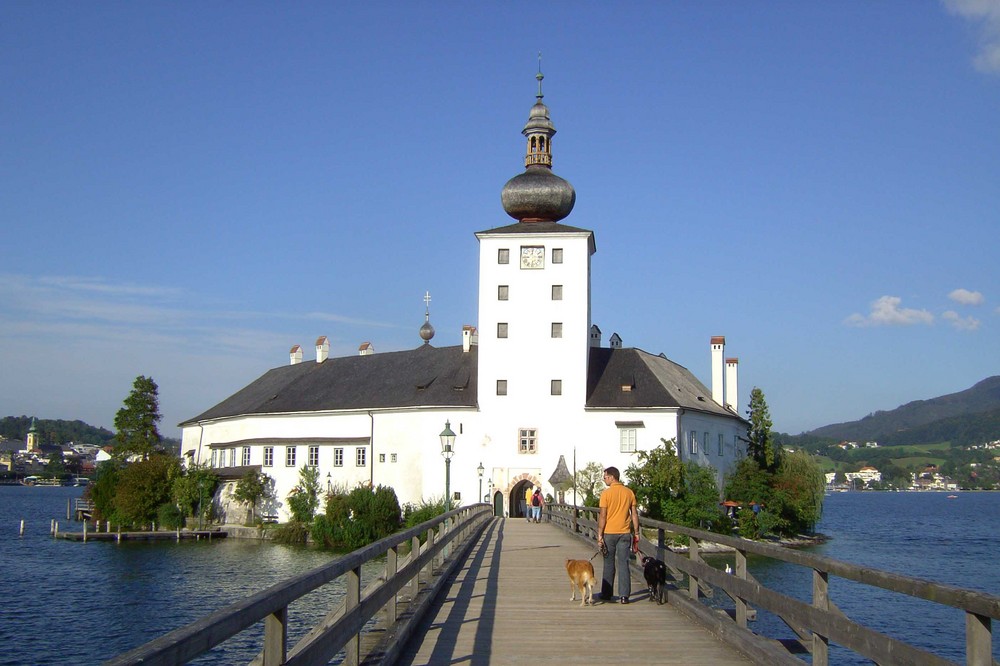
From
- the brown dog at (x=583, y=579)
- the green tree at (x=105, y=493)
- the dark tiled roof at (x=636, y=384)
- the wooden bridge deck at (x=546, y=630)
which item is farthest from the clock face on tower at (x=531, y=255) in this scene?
the brown dog at (x=583, y=579)

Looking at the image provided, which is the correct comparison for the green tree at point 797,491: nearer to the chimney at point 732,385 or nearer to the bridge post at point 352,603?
the chimney at point 732,385

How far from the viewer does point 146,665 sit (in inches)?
146

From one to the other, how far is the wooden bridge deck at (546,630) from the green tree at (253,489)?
46.9 metres

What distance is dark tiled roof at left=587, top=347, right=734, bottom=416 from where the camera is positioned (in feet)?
181

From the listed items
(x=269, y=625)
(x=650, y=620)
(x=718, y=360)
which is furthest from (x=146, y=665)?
(x=718, y=360)

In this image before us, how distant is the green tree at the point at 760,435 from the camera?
219 feet

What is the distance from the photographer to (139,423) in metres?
78.0

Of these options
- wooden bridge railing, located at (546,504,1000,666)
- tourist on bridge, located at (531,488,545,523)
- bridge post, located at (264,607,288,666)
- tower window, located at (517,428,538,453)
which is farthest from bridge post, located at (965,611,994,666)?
tower window, located at (517,428,538,453)

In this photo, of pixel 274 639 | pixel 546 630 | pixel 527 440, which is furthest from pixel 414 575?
pixel 527 440

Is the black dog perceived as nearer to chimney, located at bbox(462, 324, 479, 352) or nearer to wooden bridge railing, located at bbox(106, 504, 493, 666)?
wooden bridge railing, located at bbox(106, 504, 493, 666)

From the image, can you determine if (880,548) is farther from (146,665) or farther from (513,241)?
(146,665)

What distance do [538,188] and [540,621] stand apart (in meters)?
46.8

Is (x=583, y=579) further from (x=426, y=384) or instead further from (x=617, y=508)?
(x=426, y=384)

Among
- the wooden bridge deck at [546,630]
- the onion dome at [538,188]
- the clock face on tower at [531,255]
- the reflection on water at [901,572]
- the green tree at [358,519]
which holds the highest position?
the onion dome at [538,188]
